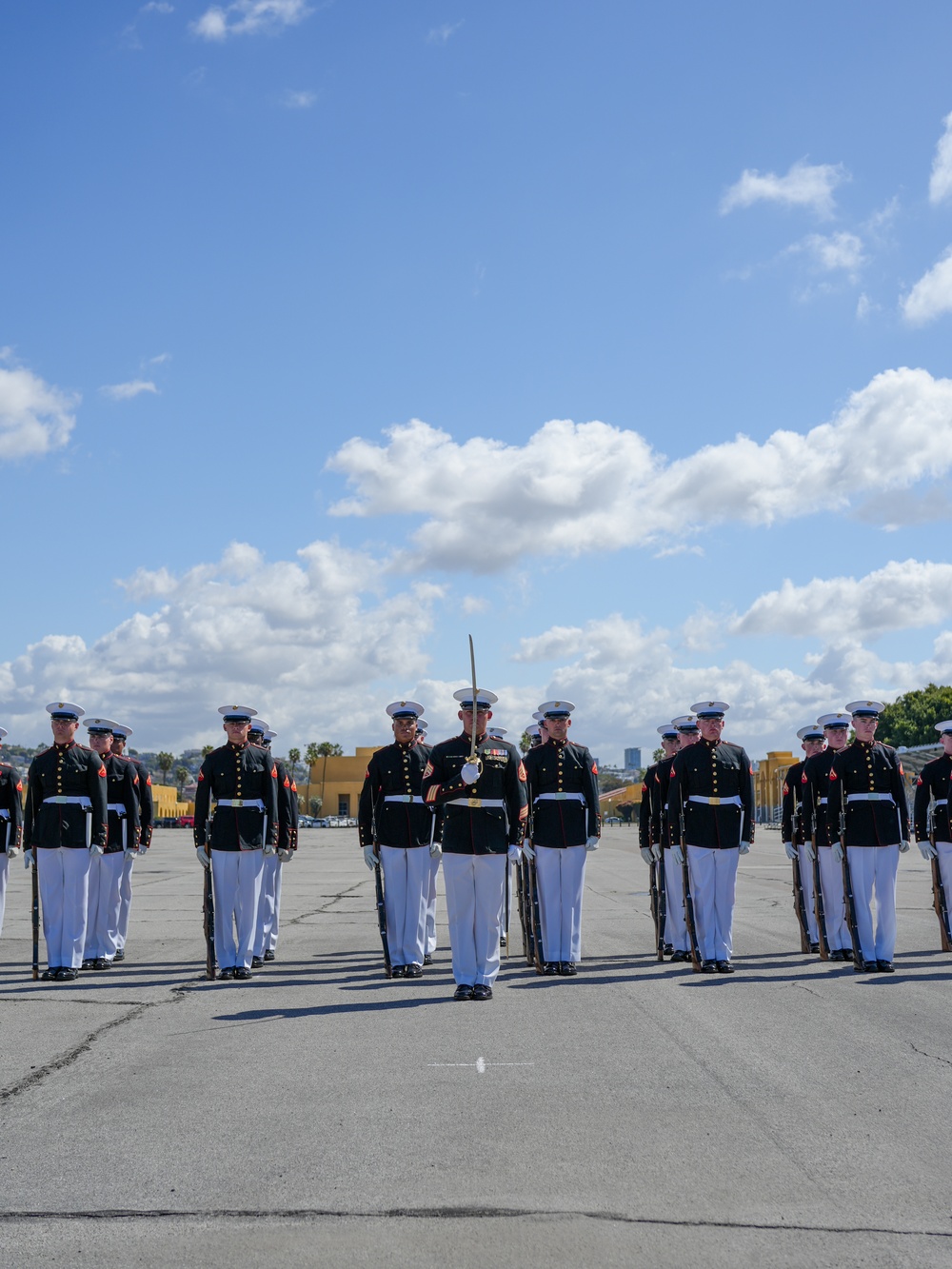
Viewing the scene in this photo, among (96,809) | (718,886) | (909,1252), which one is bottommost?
(909,1252)

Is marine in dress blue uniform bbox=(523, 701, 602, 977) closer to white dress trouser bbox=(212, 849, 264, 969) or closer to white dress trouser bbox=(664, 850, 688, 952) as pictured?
white dress trouser bbox=(664, 850, 688, 952)

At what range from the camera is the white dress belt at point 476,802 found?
9859mm

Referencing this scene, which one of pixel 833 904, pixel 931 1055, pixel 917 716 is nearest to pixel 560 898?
pixel 833 904

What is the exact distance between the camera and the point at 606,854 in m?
41.7

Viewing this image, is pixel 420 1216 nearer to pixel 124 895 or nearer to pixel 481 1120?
pixel 481 1120

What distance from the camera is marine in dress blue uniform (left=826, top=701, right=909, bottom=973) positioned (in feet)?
35.0

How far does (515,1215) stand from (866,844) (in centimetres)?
728

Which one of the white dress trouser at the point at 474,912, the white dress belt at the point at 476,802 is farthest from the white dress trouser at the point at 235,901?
the white dress belt at the point at 476,802

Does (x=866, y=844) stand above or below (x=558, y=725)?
below

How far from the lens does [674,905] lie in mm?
11766

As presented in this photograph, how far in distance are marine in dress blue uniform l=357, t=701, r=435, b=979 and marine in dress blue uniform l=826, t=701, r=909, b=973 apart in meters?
3.67

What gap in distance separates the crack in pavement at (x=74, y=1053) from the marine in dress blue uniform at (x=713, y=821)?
172 inches

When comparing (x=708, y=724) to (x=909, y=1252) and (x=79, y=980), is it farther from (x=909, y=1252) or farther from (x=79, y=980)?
(x=909, y=1252)

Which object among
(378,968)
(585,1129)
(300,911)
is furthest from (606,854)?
(585,1129)
